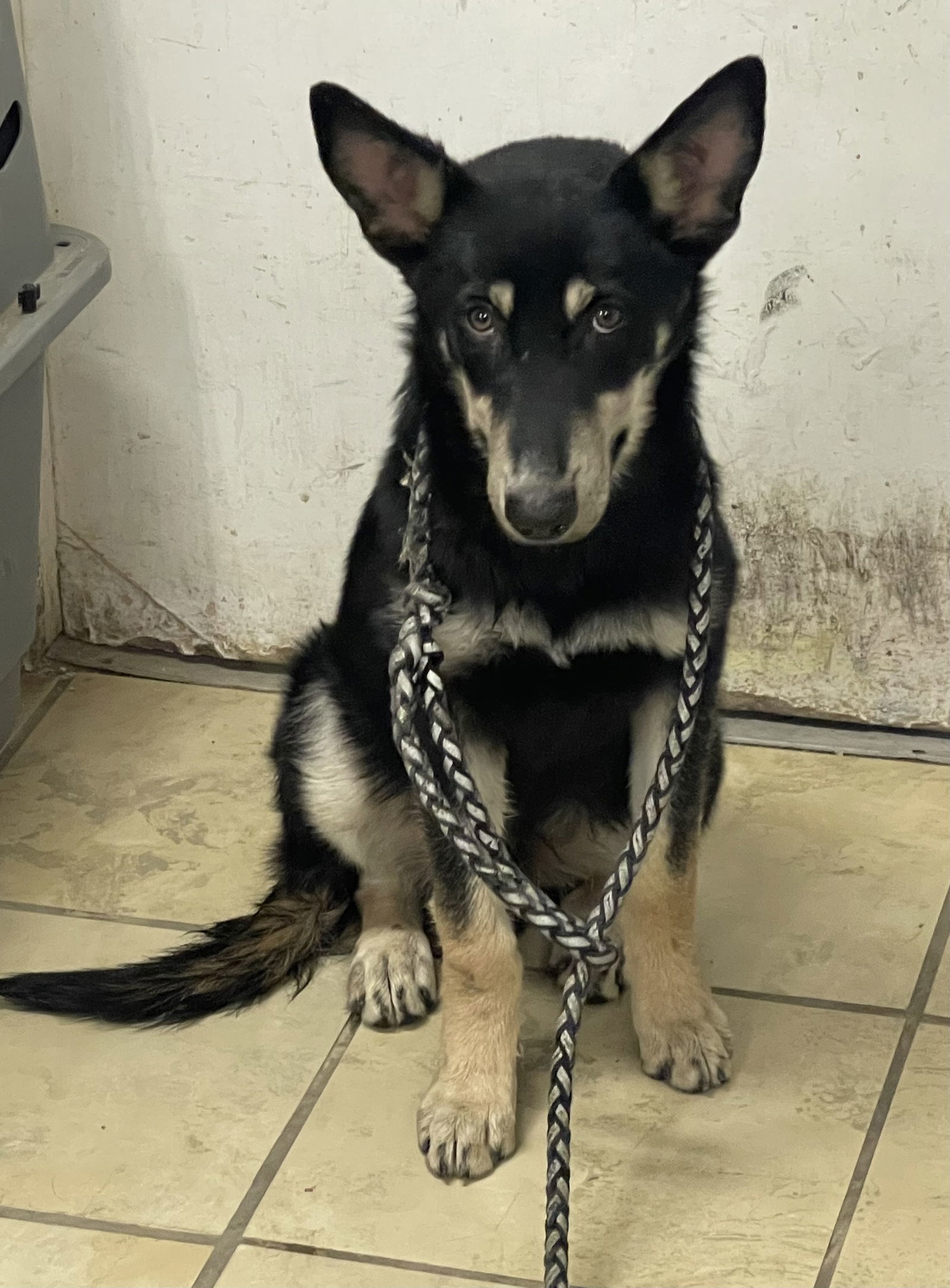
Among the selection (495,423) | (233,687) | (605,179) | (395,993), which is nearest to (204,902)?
(395,993)

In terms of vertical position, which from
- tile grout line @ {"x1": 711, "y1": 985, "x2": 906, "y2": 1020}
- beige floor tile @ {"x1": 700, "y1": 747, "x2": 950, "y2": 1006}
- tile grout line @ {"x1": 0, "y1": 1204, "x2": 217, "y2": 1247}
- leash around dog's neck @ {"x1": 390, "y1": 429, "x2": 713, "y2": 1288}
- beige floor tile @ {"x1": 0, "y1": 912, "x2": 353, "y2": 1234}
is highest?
leash around dog's neck @ {"x1": 390, "y1": 429, "x2": 713, "y2": 1288}

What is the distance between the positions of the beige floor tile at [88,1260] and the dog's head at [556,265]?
102 cm

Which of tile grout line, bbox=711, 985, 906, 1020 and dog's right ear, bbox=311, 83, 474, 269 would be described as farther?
tile grout line, bbox=711, 985, 906, 1020

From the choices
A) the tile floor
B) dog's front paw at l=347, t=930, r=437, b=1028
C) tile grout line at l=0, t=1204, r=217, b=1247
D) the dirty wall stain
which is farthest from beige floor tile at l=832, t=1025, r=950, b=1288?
the dirty wall stain

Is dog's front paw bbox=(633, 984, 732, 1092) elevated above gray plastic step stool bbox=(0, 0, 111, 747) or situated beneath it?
situated beneath

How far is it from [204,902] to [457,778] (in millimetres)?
905

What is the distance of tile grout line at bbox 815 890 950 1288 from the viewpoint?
215cm

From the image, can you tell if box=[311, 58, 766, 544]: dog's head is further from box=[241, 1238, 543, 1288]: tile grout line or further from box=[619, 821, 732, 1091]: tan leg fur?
box=[241, 1238, 543, 1288]: tile grout line

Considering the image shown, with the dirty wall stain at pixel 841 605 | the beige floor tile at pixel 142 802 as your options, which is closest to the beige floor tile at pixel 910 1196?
the dirty wall stain at pixel 841 605

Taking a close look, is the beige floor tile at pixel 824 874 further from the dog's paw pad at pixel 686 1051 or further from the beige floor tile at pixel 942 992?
the dog's paw pad at pixel 686 1051

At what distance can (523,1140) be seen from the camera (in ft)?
7.72

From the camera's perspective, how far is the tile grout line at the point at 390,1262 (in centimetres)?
211

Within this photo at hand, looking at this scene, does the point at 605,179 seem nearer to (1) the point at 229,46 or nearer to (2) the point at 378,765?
(2) the point at 378,765

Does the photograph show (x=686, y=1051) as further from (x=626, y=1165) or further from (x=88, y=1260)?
(x=88, y=1260)
